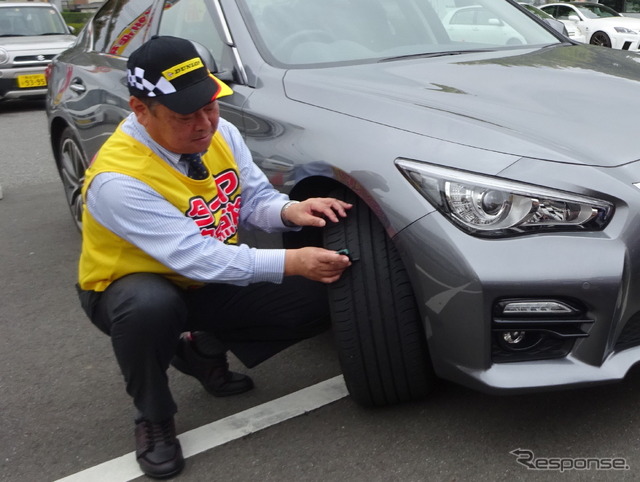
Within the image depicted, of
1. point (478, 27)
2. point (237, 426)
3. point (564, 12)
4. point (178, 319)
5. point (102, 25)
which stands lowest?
point (564, 12)

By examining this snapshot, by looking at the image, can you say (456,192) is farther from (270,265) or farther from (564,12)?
(564,12)

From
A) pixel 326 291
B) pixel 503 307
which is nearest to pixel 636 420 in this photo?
pixel 503 307

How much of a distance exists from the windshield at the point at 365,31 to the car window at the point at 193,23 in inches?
6.4

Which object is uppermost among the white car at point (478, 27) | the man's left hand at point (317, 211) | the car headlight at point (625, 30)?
the white car at point (478, 27)

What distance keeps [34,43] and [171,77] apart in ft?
30.8

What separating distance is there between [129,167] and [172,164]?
0.14 m

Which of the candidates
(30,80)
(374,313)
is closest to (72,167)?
(374,313)

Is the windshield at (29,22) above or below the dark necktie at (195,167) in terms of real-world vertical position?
below

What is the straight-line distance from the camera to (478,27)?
361 centimetres

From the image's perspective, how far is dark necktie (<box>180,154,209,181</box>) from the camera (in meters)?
2.46

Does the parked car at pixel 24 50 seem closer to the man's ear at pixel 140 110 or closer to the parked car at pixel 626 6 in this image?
the man's ear at pixel 140 110

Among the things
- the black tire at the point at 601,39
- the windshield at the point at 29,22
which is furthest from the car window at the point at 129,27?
the black tire at the point at 601,39

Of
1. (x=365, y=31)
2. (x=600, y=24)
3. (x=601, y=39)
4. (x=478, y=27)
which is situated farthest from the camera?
(x=600, y=24)

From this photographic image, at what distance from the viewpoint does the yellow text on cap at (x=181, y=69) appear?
2277 millimetres
